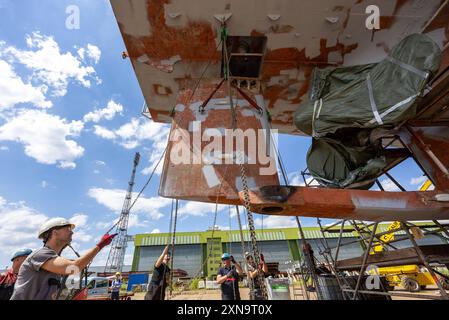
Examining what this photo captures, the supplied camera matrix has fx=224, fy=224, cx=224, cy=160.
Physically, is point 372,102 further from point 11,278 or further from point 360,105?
point 11,278

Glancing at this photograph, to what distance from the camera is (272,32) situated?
14.3 ft

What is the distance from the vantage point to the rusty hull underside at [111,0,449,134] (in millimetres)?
3975

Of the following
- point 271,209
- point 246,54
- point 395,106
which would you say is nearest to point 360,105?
point 395,106

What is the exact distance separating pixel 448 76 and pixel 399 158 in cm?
182

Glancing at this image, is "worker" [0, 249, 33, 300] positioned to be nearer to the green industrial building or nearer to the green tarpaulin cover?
the green tarpaulin cover

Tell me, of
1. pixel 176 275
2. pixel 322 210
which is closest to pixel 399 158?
pixel 322 210

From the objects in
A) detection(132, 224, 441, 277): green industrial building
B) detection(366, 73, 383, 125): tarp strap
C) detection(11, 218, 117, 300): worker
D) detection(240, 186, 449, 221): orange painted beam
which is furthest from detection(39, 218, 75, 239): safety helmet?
detection(132, 224, 441, 277): green industrial building

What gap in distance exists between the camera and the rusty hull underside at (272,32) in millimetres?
3975

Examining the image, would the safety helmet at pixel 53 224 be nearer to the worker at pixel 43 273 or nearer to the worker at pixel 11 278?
the worker at pixel 43 273

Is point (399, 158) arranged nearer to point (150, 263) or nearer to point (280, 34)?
point (280, 34)

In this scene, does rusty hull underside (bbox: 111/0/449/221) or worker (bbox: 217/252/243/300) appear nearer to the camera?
rusty hull underside (bbox: 111/0/449/221)

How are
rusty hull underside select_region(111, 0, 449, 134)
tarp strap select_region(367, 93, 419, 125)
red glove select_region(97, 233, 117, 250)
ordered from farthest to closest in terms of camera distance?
rusty hull underside select_region(111, 0, 449, 134) < red glove select_region(97, 233, 117, 250) < tarp strap select_region(367, 93, 419, 125)

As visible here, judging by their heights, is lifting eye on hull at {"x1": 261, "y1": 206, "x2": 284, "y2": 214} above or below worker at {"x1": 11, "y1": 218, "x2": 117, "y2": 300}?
above

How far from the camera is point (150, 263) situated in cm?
3441
